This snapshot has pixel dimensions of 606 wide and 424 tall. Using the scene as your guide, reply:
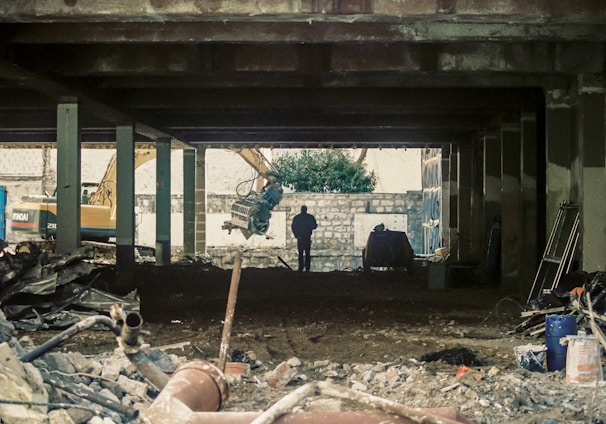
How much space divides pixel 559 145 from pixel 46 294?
9053mm

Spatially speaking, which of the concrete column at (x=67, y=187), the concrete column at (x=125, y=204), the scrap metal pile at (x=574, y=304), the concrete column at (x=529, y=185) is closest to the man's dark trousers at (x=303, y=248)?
the concrete column at (x=125, y=204)

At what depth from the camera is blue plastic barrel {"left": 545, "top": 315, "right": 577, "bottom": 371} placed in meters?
7.70

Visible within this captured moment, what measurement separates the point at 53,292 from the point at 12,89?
270 inches

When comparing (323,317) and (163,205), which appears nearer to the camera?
(323,317)

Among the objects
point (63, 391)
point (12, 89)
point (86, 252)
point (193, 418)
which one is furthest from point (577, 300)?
point (12, 89)

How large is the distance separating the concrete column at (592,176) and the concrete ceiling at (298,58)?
591mm

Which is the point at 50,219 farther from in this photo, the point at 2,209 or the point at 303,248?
the point at 303,248

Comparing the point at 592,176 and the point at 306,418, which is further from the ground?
the point at 592,176

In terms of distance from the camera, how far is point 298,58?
37.8 ft

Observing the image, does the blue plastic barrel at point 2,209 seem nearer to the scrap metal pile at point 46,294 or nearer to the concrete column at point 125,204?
the concrete column at point 125,204

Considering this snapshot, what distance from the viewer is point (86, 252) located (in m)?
12.5

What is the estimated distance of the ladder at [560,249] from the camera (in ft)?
41.4

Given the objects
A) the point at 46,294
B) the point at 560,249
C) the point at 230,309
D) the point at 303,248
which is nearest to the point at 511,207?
the point at 560,249

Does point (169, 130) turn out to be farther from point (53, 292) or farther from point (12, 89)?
point (53, 292)
